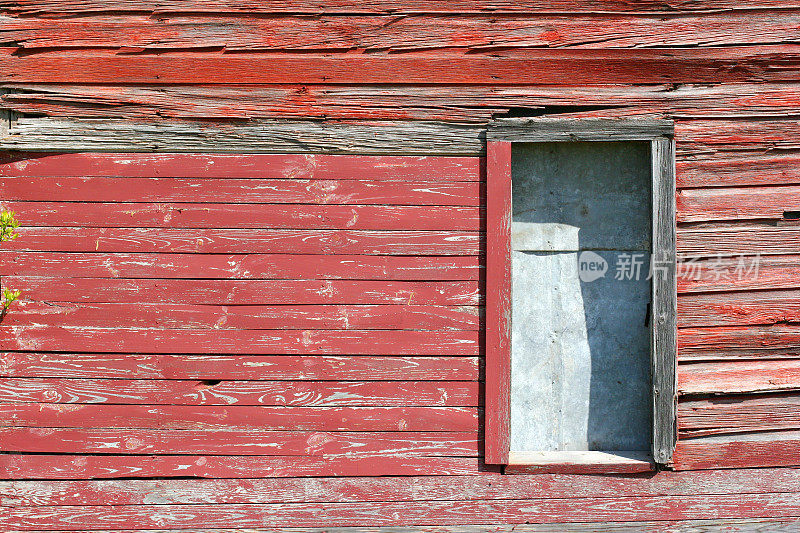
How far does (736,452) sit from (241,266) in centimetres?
277

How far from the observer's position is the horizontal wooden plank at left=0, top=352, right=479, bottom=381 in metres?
2.97

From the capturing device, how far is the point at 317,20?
302cm

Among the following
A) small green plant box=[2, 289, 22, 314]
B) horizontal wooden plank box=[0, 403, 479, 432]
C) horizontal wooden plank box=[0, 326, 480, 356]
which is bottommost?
horizontal wooden plank box=[0, 403, 479, 432]

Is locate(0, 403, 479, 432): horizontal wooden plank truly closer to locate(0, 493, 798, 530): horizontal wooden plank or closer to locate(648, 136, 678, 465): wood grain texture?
locate(0, 493, 798, 530): horizontal wooden plank

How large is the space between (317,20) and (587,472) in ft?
8.98

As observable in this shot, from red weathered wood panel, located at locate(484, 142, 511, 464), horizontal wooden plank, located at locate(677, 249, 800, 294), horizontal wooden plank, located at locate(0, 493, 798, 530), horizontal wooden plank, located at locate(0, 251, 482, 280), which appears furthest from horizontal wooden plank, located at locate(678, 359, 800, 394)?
horizontal wooden plank, located at locate(0, 251, 482, 280)

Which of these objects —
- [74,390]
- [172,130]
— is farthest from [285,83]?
[74,390]

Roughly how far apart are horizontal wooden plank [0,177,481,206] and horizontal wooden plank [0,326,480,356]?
0.67 meters

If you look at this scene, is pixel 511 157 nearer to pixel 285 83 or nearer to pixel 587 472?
pixel 285 83

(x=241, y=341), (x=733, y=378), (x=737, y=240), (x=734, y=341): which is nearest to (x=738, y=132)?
(x=737, y=240)

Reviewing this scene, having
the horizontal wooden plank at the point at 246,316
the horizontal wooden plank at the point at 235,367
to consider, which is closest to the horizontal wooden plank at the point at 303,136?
the horizontal wooden plank at the point at 246,316

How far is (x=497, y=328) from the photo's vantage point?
117 inches

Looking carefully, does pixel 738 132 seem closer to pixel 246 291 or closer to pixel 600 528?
pixel 600 528

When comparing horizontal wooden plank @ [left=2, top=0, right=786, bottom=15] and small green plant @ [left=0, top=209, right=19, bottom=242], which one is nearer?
small green plant @ [left=0, top=209, right=19, bottom=242]
